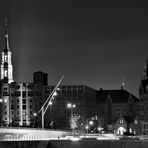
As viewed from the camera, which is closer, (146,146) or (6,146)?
(6,146)

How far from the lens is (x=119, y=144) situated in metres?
98.1

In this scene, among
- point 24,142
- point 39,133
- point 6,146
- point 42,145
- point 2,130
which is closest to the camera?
point 6,146

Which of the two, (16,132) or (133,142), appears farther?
(16,132)

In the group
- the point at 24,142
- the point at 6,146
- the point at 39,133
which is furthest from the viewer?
the point at 39,133

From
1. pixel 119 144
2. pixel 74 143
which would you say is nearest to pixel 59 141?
pixel 74 143

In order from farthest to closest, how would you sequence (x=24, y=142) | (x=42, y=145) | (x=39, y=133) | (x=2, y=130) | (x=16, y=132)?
(x=39, y=133) → (x=16, y=132) → (x=2, y=130) → (x=42, y=145) → (x=24, y=142)

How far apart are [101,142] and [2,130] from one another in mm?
16427

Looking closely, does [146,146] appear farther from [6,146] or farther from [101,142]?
[6,146]

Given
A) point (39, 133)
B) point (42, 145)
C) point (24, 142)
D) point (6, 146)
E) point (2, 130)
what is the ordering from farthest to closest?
point (39, 133) < point (2, 130) < point (42, 145) < point (24, 142) < point (6, 146)

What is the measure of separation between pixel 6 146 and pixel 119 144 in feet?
75.7

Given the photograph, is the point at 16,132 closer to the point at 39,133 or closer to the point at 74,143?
the point at 39,133

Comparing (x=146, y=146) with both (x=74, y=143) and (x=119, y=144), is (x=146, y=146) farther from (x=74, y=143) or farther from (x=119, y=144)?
(x=74, y=143)

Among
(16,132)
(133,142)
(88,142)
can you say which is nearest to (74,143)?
(88,142)

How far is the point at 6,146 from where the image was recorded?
8094 cm
